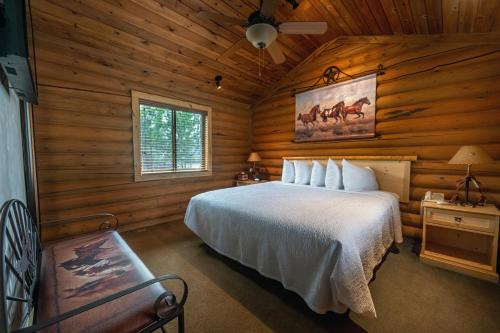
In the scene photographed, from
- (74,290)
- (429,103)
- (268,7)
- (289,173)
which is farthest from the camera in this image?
(289,173)

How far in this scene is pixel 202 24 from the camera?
2740mm

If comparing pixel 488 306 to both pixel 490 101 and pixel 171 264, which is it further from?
pixel 171 264

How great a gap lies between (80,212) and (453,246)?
4888 mm

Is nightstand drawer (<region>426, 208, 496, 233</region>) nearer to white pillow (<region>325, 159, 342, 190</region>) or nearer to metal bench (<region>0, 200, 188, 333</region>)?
white pillow (<region>325, 159, 342, 190</region>)

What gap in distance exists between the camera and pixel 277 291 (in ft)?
5.90

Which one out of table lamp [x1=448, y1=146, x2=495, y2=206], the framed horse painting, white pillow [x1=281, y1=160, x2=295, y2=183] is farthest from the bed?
white pillow [x1=281, y1=160, x2=295, y2=183]

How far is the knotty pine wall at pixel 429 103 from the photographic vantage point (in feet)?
7.64

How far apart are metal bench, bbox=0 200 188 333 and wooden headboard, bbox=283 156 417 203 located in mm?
3043

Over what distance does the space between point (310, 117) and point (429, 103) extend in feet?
5.62

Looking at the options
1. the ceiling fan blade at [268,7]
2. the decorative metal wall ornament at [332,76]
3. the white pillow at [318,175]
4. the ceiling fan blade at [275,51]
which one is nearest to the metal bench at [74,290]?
the ceiling fan blade at [268,7]

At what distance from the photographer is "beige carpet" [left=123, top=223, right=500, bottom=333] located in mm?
1432

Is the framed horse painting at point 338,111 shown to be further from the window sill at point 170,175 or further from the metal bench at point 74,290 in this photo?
the metal bench at point 74,290

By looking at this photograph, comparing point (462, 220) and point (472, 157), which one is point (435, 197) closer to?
point (462, 220)

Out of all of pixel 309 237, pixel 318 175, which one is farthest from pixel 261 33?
pixel 318 175
